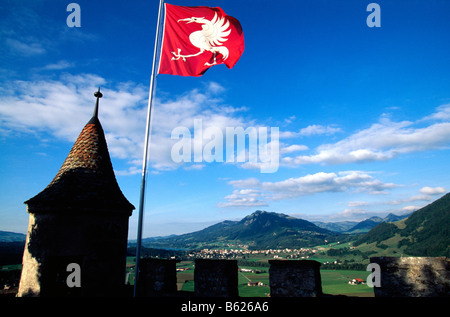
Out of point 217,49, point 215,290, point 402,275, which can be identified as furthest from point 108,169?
point 402,275

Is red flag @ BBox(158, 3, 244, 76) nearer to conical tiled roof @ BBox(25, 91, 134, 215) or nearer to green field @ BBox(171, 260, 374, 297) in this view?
conical tiled roof @ BBox(25, 91, 134, 215)

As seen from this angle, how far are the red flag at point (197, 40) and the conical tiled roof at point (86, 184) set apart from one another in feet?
9.33

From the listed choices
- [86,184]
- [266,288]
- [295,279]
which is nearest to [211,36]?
[86,184]

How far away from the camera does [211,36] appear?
8.83m

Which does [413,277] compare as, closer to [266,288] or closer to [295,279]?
[295,279]

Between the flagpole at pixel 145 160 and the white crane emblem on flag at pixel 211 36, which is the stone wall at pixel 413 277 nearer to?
the flagpole at pixel 145 160

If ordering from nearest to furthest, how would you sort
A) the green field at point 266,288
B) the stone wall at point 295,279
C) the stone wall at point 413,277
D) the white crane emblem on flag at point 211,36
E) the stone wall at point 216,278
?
the stone wall at point 413,277, the stone wall at point 295,279, the stone wall at point 216,278, the white crane emblem on flag at point 211,36, the green field at point 266,288

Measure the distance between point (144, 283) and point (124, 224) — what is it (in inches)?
69.9

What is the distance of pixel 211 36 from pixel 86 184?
612 cm

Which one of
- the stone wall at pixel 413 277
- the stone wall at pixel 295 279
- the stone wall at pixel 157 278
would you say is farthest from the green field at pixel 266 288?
the stone wall at pixel 413 277

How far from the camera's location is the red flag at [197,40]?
27.9ft

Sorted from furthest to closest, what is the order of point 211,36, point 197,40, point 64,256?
point 211,36
point 197,40
point 64,256

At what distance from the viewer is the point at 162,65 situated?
8328 millimetres
